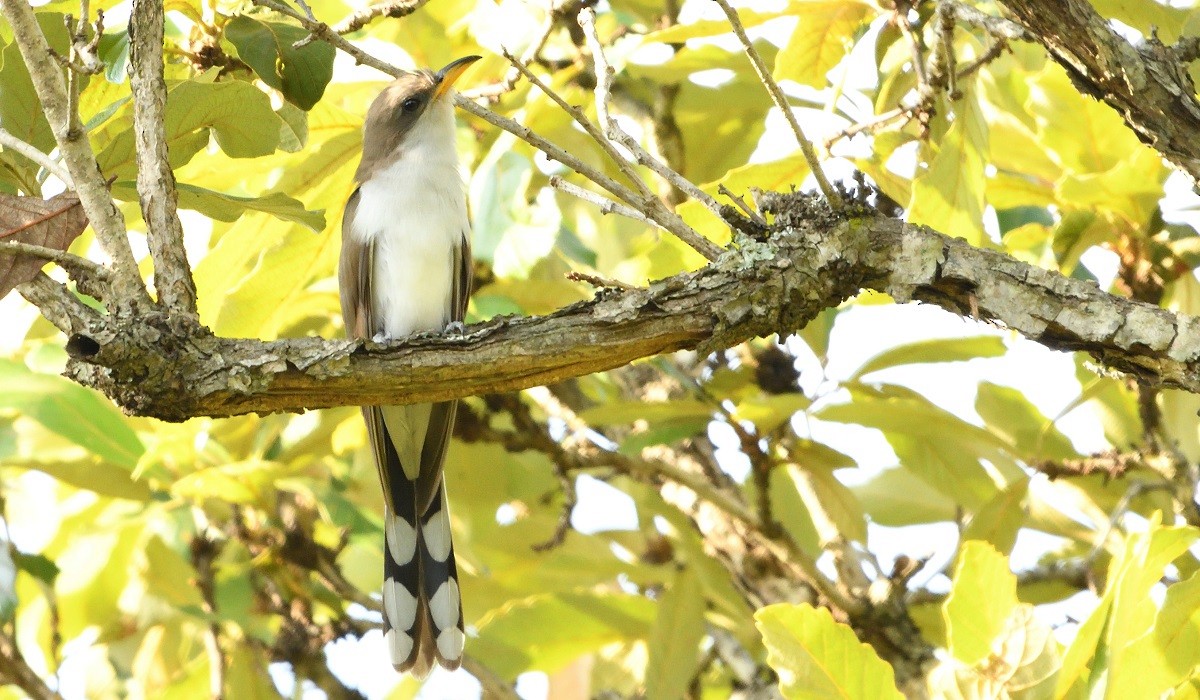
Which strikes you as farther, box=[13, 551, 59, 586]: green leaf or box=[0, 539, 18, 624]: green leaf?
box=[13, 551, 59, 586]: green leaf

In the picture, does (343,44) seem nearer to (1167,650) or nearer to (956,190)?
Answer: (956,190)

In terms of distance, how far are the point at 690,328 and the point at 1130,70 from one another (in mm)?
1047

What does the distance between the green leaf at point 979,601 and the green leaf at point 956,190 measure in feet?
3.32

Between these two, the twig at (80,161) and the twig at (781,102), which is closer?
the twig at (80,161)

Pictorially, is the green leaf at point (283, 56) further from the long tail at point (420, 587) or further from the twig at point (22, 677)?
the twig at point (22, 677)

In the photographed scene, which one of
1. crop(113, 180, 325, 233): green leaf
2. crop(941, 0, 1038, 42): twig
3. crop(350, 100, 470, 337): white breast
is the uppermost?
crop(350, 100, 470, 337): white breast

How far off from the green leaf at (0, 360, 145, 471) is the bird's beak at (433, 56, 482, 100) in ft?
5.65

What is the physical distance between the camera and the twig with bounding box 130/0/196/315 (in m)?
2.48

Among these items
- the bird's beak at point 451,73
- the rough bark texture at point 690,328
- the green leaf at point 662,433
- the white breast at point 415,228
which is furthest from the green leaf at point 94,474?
the rough bark texture at point 690,328

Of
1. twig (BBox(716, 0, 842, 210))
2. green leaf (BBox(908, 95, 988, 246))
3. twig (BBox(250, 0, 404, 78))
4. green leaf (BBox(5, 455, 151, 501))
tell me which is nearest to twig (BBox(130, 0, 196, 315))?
twig (BBox(250, 0, 404, 78))

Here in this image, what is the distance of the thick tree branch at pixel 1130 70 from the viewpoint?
2.55 m

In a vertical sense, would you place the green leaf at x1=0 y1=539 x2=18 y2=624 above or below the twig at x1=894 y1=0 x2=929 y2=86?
below

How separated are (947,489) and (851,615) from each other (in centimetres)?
77

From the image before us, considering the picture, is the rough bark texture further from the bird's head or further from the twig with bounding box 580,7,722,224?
the bird's head
